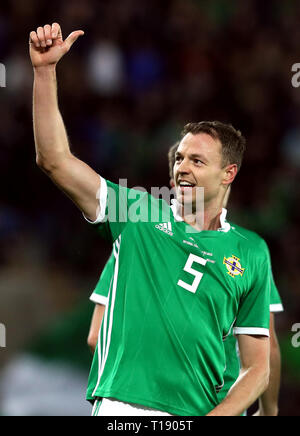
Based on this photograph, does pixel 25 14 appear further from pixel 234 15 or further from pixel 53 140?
pixel 53 140

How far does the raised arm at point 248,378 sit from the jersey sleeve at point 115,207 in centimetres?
77

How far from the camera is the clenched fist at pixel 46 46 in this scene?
107 inches

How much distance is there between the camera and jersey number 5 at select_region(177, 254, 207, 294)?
306cm

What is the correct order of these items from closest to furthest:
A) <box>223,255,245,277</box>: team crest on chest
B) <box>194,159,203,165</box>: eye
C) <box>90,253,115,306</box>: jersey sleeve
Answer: <box>223,255,245,277</box>: team crest on chest < <box>194,159,203,165</box>: eye < <box>90,253,115,306</box>: jersey sleeve

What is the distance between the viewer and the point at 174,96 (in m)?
8.49

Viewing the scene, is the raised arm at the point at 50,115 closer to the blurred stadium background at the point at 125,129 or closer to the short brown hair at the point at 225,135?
the short brown hair at the point at 225,135

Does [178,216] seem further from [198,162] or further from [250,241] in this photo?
[250,241]

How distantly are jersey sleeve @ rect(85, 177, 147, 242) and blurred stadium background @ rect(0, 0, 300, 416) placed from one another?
3112 mm

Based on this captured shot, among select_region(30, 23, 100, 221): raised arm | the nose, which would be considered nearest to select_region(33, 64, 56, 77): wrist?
select_region(30, 23, 100, 221): raised arm

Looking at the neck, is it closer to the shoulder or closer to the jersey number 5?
the shoulder

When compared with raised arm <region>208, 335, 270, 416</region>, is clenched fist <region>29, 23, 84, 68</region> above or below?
above

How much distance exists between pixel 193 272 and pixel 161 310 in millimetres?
231

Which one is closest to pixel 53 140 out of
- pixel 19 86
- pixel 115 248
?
pixel 115 248
